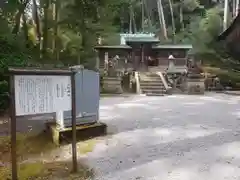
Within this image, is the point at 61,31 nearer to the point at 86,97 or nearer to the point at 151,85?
the point at 151,85

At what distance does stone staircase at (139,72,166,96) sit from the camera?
1810cm

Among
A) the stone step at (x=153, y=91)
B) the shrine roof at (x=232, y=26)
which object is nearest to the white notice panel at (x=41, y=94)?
the stone step at (x=153, y=91)

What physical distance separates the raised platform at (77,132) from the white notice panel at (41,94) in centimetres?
161

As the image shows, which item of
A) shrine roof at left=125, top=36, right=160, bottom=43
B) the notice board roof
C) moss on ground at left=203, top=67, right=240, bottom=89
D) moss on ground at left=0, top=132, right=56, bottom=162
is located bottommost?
moss on ground at left=0, top=132, right=56, bottom=162

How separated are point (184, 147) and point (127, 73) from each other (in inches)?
636

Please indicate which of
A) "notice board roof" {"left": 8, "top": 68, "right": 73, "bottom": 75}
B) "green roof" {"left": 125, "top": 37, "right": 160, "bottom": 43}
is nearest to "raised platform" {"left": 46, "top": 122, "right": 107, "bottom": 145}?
"notice board roof" {"left": 8, "top": 68, "right": 73, "bottom": 75}

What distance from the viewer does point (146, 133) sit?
6770 mm

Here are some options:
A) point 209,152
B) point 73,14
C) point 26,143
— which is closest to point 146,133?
point 209,152

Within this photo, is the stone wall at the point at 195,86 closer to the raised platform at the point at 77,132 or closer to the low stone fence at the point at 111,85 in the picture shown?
the low stone fence at the point at 111,85

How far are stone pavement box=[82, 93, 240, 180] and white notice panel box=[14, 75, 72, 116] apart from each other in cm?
109

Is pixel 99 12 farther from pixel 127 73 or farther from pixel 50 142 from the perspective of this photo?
pixel 50 142

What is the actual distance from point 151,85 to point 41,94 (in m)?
15.3

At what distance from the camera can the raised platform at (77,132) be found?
232 inches

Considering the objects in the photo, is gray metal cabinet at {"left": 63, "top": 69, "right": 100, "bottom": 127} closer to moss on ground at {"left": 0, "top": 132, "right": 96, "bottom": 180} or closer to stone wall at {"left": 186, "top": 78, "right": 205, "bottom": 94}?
moss on ground at {"left": 0, "top": 132, "right": 96, "bottom": 180}
